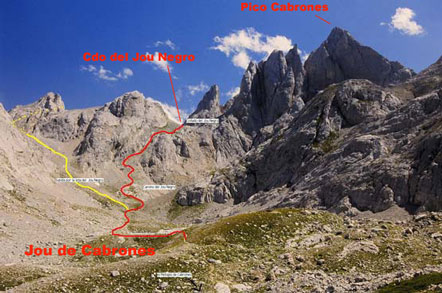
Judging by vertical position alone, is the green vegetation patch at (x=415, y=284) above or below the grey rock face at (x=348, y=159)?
below

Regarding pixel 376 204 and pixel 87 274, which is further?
pixel 376 204

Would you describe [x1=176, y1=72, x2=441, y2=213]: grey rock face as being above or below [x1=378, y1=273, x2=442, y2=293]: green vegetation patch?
above

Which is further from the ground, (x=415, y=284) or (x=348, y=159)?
(x=348, y=159)

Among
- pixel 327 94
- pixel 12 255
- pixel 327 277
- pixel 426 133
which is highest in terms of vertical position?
pixel 327 94

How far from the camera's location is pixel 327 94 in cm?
17538

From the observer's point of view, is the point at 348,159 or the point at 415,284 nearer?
the point at 415,284

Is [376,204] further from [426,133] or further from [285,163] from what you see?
[285,163]

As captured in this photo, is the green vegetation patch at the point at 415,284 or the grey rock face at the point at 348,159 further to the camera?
the grey rock face at the point at 348,159

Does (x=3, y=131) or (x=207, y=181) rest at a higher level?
(x=3, y=131)

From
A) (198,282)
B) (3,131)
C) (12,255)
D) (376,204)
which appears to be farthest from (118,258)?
(3,131)

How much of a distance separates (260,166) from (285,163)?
1758cm

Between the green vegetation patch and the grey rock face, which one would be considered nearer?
the green vegetation patch

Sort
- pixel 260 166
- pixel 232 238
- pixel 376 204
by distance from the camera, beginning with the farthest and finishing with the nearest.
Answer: pixel 260 166 → pixel 376 204 → pixel 232 238

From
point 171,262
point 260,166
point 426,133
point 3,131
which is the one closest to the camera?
point 171,262
